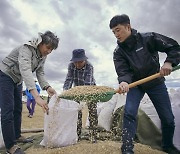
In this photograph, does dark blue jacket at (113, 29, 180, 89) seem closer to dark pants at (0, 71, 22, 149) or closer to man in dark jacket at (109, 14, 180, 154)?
man in dark jacket at (109, 14, 180, 154)

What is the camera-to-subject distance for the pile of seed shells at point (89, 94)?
3.48m

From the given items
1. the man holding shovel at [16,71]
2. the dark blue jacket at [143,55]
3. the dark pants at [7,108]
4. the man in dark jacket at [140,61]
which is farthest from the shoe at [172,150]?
the dark pants at [7,108]

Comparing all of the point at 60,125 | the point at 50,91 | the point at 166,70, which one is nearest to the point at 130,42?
the point at 166,70

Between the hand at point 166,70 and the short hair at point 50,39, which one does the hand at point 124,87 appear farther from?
the short hair at point 50,39

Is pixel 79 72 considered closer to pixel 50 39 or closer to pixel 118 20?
pixel 50 39

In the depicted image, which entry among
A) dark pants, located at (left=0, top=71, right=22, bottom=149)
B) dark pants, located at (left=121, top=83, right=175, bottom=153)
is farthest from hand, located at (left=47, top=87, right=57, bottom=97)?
dark pants, located at (left=121, top=83, right=175, bottom=153)

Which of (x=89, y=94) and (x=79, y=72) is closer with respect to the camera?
(x=89, y=94)

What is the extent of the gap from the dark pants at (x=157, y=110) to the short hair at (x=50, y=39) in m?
1.02

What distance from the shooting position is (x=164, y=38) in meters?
3.33

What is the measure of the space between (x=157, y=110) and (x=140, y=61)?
647mm

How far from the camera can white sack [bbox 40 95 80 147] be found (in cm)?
401

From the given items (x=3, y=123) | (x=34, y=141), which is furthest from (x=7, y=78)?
(x=34, y=141)

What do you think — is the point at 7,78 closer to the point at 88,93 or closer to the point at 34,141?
the point at 88,93

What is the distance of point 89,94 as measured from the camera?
11.5ft
